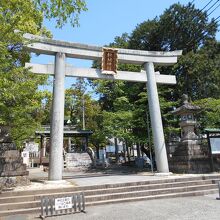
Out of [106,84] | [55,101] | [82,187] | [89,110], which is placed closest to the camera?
[82,187]

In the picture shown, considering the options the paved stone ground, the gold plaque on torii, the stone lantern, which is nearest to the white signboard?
the paved stone ground

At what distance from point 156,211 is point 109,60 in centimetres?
896

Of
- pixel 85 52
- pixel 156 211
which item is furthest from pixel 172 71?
pixel 156 211

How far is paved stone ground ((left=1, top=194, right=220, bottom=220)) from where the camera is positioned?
809cm


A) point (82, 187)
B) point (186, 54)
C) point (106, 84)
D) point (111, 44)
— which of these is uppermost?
point (111, 44)

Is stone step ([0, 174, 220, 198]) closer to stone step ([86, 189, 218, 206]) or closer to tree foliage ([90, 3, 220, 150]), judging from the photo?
stone step ([86, 189, 218, 206])

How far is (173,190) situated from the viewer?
38.6 ft

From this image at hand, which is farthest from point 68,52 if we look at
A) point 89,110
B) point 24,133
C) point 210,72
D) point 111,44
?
point 89,110

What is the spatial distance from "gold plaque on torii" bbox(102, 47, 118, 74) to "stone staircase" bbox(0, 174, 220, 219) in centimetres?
634

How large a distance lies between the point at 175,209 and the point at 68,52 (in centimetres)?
918

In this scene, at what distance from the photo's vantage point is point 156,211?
8875mm

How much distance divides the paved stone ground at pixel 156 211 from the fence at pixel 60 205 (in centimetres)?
27

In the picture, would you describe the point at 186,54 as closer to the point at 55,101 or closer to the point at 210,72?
the point at 210,72

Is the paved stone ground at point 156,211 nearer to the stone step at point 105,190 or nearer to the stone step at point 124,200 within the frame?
the stone step at point 124,200
